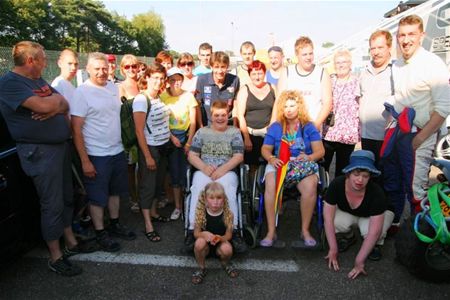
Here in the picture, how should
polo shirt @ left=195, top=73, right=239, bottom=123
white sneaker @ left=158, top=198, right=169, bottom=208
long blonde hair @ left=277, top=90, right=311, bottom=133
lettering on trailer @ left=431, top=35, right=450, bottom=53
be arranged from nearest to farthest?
1. long blonde hair @ left=277, top=90, right=311, bottom=133
2. polo shirt @ left=195, top=73, right=239, bottom=123
3. white sneaker @ left=158, top=198, right=169, bottom=208
4. lettering on trailer @ left=431, top=35, right=450, bottom=53

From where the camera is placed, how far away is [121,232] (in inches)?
145

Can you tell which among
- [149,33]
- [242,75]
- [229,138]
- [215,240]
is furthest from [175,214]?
[149,33]

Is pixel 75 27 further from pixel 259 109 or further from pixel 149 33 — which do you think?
pixel 259 109

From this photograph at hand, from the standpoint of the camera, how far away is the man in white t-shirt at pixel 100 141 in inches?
127

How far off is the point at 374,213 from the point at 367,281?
1.81 feet

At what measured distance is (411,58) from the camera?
3303 mm

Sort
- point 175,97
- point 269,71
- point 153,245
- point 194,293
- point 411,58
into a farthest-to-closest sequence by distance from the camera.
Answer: point 269,71
point 175,97
point 153,245
point 411,58
point 194,293

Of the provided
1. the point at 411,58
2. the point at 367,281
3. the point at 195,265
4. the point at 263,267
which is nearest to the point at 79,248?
the point at 195,265

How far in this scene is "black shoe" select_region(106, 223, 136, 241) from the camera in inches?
144

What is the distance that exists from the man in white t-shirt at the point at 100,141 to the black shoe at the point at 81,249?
0.26 feet

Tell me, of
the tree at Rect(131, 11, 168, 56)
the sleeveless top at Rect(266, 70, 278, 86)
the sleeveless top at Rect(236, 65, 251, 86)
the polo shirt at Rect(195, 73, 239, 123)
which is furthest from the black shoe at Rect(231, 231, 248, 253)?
the tree at Rect(131, 11, 168, 56)

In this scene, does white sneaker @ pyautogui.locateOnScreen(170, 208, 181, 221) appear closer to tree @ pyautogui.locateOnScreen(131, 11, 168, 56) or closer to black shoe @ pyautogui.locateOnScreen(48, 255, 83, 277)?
black shoe @ pyautogui.locateOnScreen(48, 255, 83, 277)

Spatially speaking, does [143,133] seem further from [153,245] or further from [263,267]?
[263,267]

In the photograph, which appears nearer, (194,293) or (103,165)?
(194,293)
